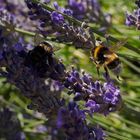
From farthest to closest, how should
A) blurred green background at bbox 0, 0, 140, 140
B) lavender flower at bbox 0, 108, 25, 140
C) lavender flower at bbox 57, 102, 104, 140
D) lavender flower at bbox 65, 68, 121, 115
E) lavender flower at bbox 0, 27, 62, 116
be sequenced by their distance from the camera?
1. blurred green background at bbox 0, 0, 140, 140
2. lavender flower at bbox 0, 108, 25, 140
3. lavender flower at bbox 0, 27, 62, 116
4. lavender flower at bbox 65, 68, 121, 115
5. lavender flower at bbox 57, 102, 104, 140

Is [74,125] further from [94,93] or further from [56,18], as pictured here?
[56,18]

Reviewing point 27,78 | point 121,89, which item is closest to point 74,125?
point 27,78

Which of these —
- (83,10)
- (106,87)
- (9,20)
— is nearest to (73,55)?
(83,10)

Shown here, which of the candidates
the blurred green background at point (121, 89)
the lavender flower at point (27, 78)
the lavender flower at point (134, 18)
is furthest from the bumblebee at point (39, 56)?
the blurred green background at point (121, 89)

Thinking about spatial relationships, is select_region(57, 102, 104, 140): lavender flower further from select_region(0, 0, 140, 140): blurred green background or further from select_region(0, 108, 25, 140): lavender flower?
select_region(0, 108, 25, 140): lavender flower

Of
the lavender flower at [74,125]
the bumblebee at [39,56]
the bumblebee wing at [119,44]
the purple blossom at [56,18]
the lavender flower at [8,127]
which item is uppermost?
the purple blossom at [56,18]

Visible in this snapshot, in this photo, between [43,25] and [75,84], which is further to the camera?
[43,25]

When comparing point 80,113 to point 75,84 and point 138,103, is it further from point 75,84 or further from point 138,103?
point 138,103

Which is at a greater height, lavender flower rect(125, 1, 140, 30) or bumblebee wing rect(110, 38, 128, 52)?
lavender flower rect(125, 1, 140, 30)

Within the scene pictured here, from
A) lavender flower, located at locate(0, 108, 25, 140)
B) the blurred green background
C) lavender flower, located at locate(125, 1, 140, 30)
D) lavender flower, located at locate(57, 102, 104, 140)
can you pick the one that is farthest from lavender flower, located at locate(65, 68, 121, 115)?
lavender flower, located at locate(0, 108, 25, 140)

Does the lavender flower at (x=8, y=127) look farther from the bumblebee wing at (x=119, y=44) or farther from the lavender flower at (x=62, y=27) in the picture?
the bumblebee wing at (x=119, y=44)

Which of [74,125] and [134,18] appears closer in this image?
[74,125]
